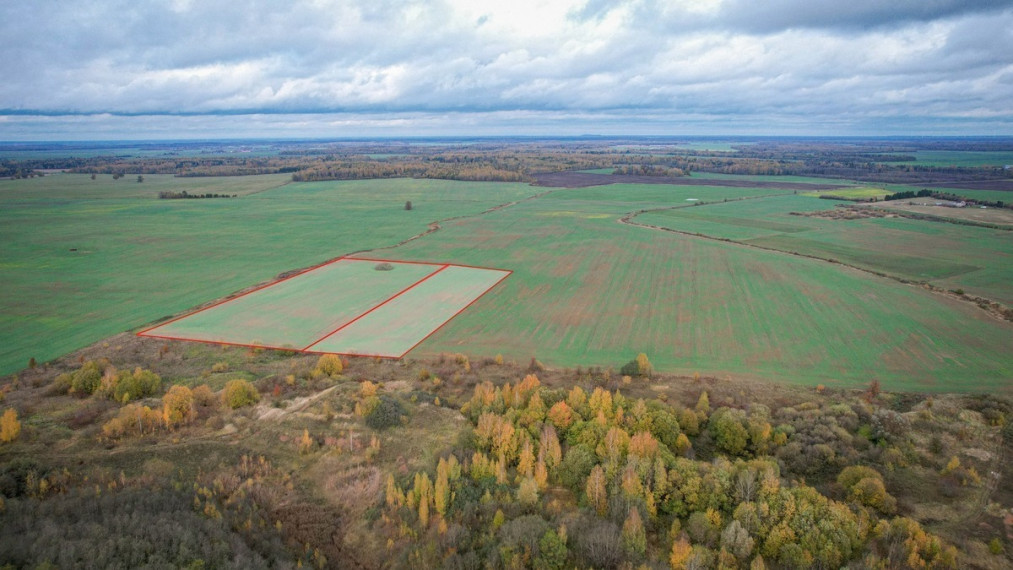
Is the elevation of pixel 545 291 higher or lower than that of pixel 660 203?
lower

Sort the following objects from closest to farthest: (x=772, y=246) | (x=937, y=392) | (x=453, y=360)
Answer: (x=937, y=392), (x=453, y=360), (x=772, y=246)

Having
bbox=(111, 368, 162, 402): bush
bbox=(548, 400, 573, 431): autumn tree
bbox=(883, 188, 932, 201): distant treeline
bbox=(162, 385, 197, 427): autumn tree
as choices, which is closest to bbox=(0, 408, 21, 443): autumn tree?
bbox=(111, 368, 162, 402): bush

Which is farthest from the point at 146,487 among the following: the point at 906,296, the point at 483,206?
the point at 483,206

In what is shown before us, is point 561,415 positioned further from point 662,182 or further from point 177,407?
point 662,182

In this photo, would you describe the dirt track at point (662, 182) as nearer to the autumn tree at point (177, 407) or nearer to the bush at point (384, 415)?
the bush at point (384, 415)

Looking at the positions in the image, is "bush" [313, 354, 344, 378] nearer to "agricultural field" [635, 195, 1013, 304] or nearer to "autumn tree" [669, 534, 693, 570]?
"autumn tree" [669, 534, 693, 570]

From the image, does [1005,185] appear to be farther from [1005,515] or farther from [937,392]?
[1005,515]
